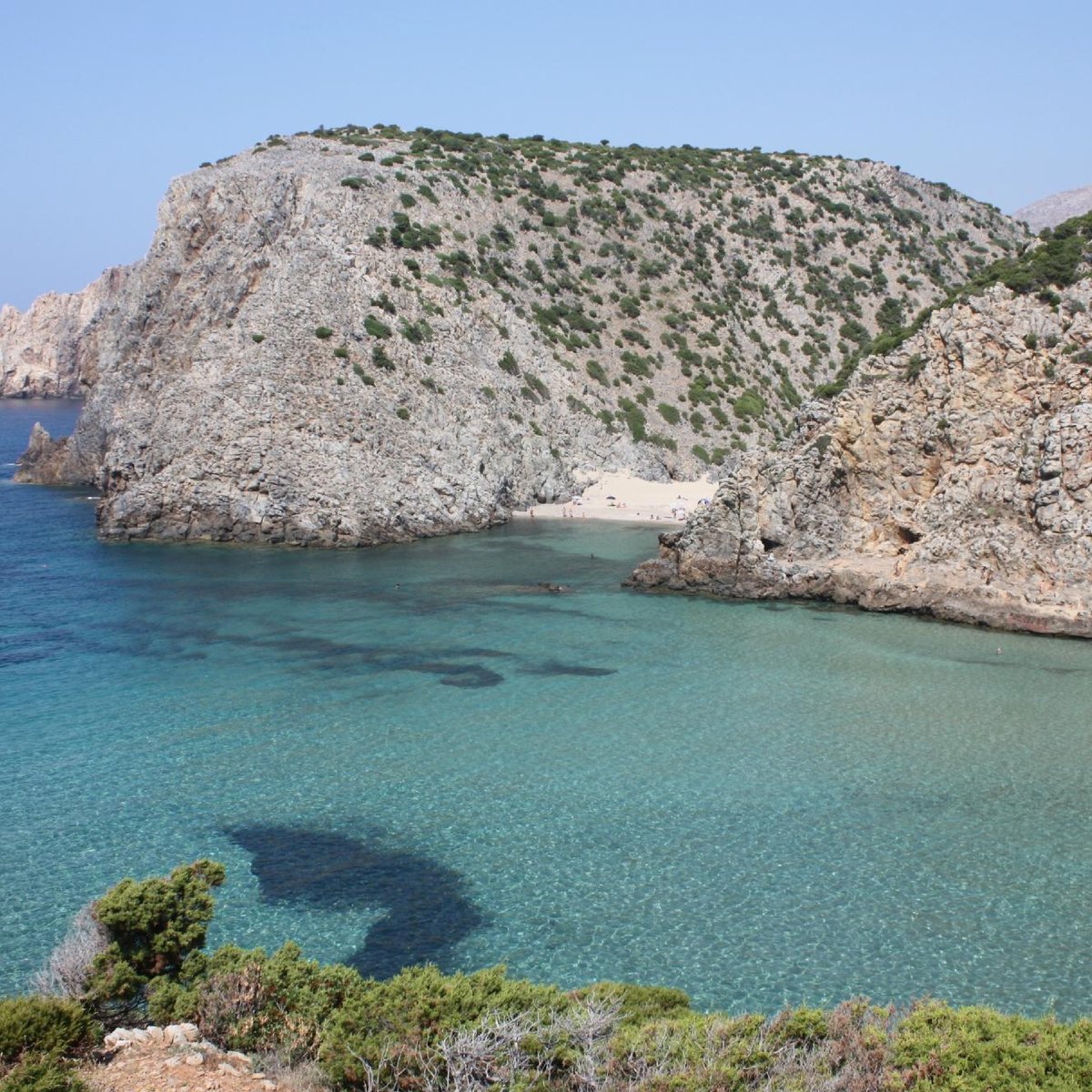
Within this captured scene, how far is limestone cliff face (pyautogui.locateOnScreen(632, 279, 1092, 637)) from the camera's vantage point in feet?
120

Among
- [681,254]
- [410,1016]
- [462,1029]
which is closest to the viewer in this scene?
[462,1029]

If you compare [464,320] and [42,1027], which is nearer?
[42,1027]

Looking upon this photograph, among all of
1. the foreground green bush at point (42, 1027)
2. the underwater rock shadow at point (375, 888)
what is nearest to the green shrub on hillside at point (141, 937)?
the foreground green bush at point (42, 1027)

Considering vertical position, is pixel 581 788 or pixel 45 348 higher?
pixel 45 348

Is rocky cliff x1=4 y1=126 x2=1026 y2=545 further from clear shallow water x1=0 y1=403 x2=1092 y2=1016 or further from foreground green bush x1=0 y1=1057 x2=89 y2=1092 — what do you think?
foreground green bush x1=0 y1=1057 x2=89 y2=1092

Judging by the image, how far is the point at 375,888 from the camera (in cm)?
1872

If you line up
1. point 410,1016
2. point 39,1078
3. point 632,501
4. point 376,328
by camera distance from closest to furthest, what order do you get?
point 39,1078 < point 410,1016 < point 376,328 < point 632,501

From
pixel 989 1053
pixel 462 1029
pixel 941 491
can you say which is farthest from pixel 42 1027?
pixel 941 491

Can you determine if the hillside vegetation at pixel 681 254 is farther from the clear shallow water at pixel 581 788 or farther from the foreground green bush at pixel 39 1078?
the foreground green bush at pixel 39 1078

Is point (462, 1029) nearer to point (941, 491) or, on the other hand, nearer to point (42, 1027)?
point (42, 1027)

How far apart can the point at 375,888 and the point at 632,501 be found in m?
50.1

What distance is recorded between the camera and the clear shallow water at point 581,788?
17.1m

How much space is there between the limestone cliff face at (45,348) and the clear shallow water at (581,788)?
157 m

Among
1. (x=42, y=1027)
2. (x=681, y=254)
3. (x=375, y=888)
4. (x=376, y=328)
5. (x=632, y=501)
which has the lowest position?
(x=375, y=888)
